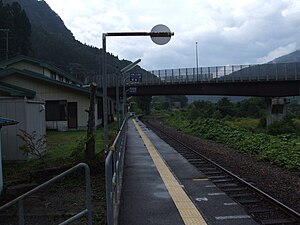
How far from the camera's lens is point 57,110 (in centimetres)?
3078

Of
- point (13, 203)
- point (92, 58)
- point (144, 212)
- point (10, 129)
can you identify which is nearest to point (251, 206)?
point (144, 212)

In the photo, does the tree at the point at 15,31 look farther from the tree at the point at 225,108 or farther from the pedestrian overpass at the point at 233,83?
the tree at the point at 225,108

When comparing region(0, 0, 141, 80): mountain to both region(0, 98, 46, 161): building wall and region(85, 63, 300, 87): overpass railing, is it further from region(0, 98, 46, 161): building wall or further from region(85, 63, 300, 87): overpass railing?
region(0, 98, 46, 161): building wall

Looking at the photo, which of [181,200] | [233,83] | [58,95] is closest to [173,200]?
[181,200]

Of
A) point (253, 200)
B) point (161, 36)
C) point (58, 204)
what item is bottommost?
point (253, 200)

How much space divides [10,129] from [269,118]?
37.1 m

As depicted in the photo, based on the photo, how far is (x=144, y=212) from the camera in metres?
7.47

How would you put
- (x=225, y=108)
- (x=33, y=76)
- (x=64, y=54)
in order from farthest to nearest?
1. (x=64, y=54)
2. (x=225, y=108)
3. (x=33, y=76)

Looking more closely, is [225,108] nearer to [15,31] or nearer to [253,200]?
[15,31]

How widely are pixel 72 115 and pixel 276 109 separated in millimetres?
25457

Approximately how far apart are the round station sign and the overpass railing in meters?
27.8

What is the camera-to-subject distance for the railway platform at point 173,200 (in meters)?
6.93

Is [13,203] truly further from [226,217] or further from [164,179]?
[164,179]

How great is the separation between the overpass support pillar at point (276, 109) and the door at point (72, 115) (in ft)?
80.2
